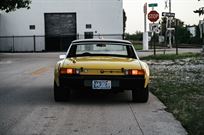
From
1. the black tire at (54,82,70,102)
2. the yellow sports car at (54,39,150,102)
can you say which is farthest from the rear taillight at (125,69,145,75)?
the black tire at (54,82,70,102)

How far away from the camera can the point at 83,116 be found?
9133mm

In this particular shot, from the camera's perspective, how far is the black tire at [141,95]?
10641 millimetres

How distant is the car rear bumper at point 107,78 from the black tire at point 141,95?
0.33m

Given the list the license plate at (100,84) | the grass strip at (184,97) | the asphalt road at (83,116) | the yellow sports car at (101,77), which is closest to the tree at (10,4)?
the grass strip at (184,97)

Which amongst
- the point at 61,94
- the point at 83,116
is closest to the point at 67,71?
the point at 61,94

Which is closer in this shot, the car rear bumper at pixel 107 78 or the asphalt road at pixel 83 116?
the asphalt road at pixel 83 116

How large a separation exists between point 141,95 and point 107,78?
36.1 inches

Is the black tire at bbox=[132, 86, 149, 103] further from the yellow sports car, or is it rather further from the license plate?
the license plate

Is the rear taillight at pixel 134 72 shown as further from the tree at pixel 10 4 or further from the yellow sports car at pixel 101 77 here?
the tree at pixel 10 4

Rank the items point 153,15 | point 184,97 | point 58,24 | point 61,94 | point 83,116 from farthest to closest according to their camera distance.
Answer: point 58,24
point 153,15
point 184,97
point 61,94
point 83,116

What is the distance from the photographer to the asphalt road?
786 cm

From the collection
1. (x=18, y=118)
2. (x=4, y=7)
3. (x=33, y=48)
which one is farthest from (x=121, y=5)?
(x=18, y=118)

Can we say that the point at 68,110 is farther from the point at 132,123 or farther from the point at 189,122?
the point at 189,122

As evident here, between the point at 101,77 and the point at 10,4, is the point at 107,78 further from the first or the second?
the point at 10,4
